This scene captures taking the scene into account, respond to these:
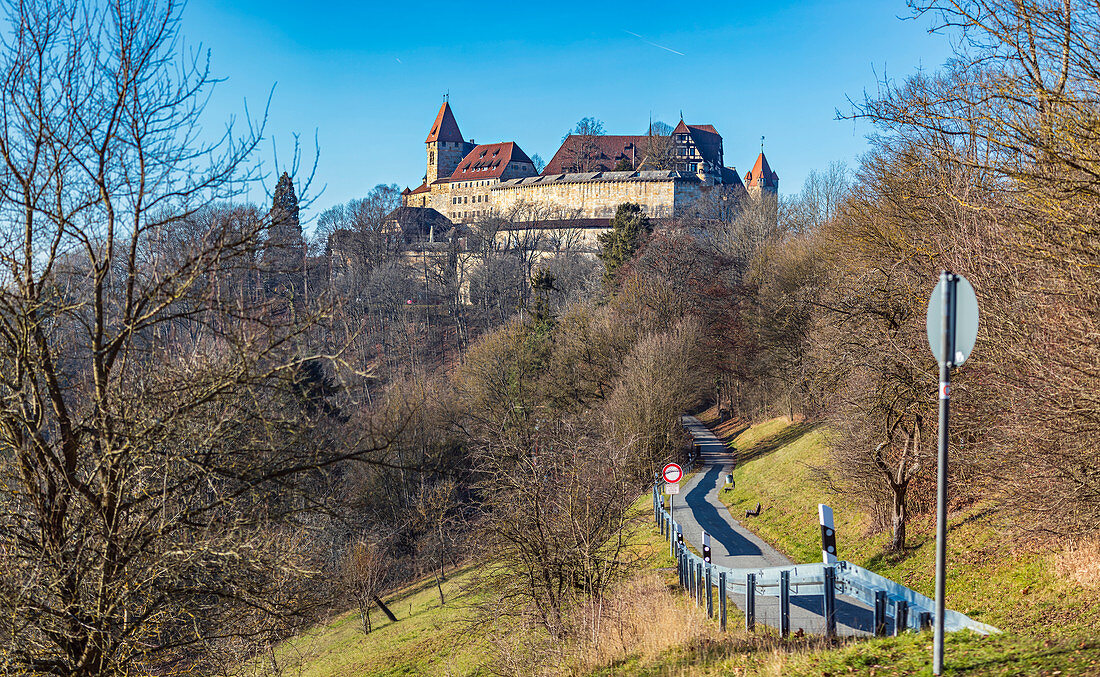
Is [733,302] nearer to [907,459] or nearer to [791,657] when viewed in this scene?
[907,459]

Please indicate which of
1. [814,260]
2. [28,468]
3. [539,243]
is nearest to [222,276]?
[28,468]

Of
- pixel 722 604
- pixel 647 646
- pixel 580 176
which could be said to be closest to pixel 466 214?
pixel 580 176

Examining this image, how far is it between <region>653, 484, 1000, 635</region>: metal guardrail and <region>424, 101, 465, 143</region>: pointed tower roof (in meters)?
107

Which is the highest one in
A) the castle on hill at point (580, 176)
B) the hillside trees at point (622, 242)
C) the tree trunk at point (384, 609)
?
the castle on hill at point (580, 176)

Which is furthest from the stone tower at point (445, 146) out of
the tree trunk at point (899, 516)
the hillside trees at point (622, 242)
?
the tree trunk at point (899, 516)

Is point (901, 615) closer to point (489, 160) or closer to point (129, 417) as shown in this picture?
point (129, 417)

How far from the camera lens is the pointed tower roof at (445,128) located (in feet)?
376

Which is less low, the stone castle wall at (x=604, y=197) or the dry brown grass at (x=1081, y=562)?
the stone castle wall at (x=604, y=197)

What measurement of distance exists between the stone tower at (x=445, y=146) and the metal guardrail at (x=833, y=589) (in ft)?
347

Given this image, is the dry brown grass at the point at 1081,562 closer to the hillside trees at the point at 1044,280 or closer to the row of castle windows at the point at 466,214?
the hillside trees at the point at 1044,280

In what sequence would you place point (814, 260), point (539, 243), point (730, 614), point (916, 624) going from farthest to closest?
point (539, 243) < point (814, 260) < point (730, 614) < point (916, 624)

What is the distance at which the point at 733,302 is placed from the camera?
3819cm

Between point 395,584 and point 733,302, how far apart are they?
19752 mm

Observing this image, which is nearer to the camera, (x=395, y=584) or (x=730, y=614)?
(x=730, y=614)
